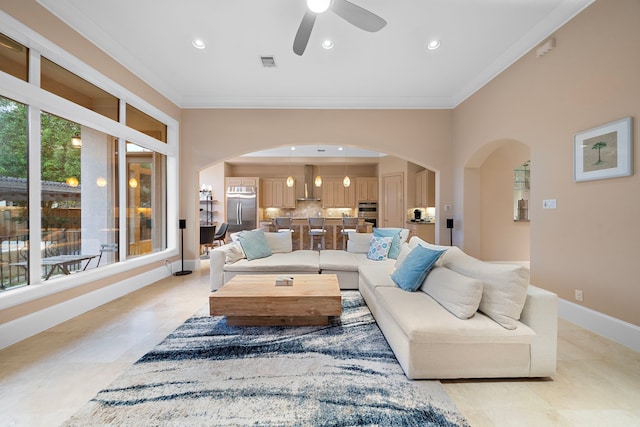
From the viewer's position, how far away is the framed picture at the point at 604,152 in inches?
91.2

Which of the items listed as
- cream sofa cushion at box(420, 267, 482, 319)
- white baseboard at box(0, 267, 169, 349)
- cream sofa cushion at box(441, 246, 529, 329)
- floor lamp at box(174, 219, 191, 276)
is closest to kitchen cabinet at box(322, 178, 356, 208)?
floor lamp at box(174, 219, 191, 276)

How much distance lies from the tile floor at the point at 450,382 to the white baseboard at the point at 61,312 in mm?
88

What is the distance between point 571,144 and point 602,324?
1817 mm

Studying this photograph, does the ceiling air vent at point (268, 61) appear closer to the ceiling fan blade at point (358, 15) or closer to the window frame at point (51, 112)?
the ceiling fan blade at point (358, 15)

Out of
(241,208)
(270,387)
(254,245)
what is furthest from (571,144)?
(241,208)

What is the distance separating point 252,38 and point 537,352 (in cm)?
421

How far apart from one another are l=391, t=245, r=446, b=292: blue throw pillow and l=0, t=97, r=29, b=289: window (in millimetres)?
3641

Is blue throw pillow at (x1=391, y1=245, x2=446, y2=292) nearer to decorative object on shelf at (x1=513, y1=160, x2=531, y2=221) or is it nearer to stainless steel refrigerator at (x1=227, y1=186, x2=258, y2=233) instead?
decorative object on shelf at (x1=513, y1=160, x2=531, y2=221)

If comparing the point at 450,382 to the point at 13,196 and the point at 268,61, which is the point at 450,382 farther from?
the point at 268,61

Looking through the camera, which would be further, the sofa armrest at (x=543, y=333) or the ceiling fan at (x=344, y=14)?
the ceiling fan at (x=344, y=14)

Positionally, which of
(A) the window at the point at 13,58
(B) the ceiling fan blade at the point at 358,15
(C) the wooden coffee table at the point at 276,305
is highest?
(B) the ceiling fan blade at the point at 358,15

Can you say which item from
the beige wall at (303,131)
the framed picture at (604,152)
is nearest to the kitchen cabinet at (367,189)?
the beige wall at (303,131)

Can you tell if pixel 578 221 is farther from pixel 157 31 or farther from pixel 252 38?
pixel 157 31

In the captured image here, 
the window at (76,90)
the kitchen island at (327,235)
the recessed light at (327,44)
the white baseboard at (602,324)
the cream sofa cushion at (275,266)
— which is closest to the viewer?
the white baseboard at (602,324)
